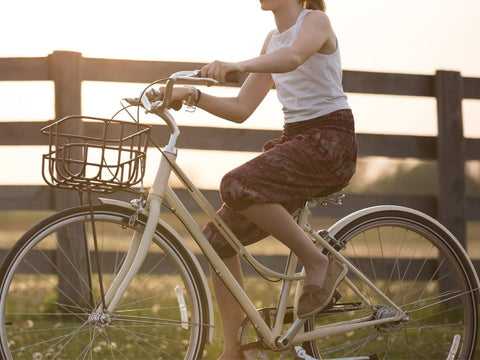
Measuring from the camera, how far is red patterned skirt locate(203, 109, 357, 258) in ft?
8.58

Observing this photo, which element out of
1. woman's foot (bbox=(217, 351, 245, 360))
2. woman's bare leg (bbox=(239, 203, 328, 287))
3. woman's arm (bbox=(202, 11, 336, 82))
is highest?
woman's arm (bbox=(202, 11, 336, 82))

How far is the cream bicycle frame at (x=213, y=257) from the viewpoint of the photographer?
249 centimetres

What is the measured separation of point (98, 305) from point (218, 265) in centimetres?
40

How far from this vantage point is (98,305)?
251 cm

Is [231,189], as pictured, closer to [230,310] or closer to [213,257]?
[213,257]

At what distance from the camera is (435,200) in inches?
211

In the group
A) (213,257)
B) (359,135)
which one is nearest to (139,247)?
(213,257)

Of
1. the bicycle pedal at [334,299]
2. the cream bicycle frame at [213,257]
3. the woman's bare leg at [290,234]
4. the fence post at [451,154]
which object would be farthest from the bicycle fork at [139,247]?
the fence post at [451,154]

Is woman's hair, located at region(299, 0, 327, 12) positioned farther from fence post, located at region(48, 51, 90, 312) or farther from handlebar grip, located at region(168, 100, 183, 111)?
fence post, located at region(48, 51, 90, 312)

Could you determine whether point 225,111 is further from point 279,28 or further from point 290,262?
point 290,262

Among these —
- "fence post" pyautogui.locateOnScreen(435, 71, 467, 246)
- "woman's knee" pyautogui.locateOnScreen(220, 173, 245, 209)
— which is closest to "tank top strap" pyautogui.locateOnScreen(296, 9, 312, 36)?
"woman's knee" pyautogui.locateOnScreen(220, 173, 245, 209)

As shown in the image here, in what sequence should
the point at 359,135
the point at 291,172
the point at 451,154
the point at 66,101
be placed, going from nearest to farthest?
the point at 291,172 → the point at 66,101 → the point at 359,135 → the point at 451,154

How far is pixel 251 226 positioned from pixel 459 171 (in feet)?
9.70

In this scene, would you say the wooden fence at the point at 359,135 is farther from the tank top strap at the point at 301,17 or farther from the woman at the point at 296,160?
the tank top strap at the point at 301,17
